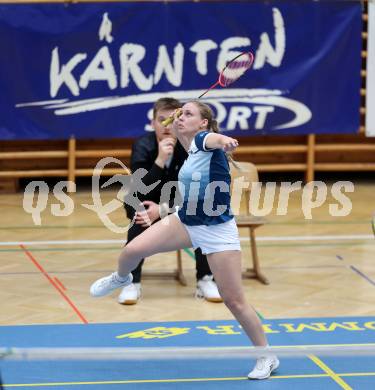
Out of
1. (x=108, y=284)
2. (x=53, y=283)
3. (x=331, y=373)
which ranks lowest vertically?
(x=331, y=373)

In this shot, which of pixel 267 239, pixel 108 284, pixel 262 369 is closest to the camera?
pixel 262 369

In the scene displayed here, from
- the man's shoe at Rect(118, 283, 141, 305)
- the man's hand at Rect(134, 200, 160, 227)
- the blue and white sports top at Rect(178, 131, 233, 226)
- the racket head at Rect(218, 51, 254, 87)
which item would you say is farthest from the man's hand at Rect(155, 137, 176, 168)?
the blue and white sports top at Rect(178, 131, 233, 226)

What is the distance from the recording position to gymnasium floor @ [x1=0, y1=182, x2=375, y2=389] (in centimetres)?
580

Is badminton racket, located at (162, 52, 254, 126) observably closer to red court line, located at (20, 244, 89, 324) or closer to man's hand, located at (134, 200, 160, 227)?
man's hand, located at (134, 200, 160, 227)

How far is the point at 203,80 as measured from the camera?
38.8ft

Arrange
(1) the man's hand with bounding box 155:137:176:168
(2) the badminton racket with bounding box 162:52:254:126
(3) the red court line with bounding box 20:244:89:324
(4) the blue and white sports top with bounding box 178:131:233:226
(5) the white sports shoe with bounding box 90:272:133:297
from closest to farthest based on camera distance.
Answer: (4) the blue and white sports top with bounding box 178:131:233:226 < (5) the white sports shoe with bounding box 90:272:133:297 < (2) the badminton racket with bounding box 162:52:254:126 < (1) the man's hand with bounding box 155:137:176:168 < (3) the red court line with bounding box 20:244:89:324

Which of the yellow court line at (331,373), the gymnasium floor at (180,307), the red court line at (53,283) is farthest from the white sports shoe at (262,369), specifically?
the red court line at (53,283)

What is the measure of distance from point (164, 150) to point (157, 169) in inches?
12.0

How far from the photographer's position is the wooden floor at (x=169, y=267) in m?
7.24

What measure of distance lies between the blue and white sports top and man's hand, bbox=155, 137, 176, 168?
1.22 meters

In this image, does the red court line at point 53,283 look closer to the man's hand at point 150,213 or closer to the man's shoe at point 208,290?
the man's hand at point 150,213

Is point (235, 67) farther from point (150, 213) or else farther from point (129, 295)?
point (129, 295)

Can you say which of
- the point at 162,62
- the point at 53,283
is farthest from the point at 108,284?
the point at 162,62

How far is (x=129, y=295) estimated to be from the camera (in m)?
7.42
